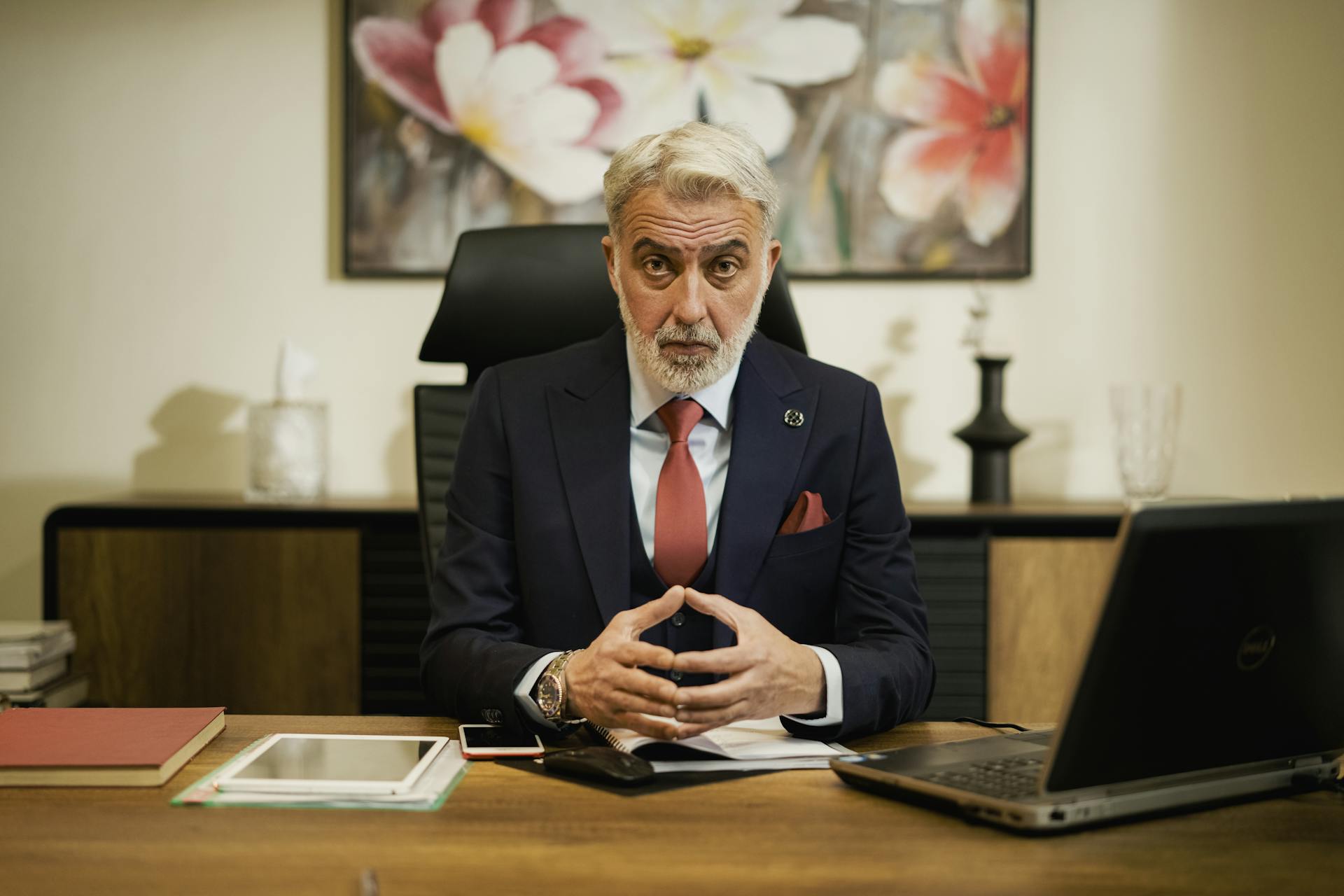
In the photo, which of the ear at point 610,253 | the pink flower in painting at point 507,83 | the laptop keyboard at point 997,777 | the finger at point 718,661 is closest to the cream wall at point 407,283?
the pink flower in painting at point 507,83

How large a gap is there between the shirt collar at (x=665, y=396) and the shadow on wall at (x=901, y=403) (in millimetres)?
1329

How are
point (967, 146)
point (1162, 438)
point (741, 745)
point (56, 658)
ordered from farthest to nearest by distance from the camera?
point (967, 146)
point (1162, 438)
point (56, 658)
point (741, 745)

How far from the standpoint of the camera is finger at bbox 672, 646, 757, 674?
47.1 inches

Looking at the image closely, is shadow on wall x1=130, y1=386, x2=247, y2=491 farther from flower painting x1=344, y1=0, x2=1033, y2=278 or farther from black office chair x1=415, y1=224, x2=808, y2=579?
black office chair x1=415, y1=224, x2=808, y2=579

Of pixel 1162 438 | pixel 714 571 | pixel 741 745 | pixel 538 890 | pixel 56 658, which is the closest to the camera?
pixel 538 890

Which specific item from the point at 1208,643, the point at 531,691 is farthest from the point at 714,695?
the point at 1208,643

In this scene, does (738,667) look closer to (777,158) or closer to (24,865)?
(24,865)

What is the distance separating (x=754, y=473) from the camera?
1.63 meters

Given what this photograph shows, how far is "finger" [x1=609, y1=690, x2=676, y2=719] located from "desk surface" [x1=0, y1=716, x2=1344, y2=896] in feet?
0.51

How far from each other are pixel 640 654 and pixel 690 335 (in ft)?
1.79

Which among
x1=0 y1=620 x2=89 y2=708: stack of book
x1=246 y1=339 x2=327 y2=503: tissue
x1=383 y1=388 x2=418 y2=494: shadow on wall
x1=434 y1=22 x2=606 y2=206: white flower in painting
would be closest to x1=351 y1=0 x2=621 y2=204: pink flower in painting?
x1=434 y1=22 x2=606 y2=206: white flower in painting

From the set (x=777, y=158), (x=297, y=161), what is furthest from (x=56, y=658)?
(x=777, y=158)

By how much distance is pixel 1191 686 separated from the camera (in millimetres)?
936

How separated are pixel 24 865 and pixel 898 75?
263 cm
